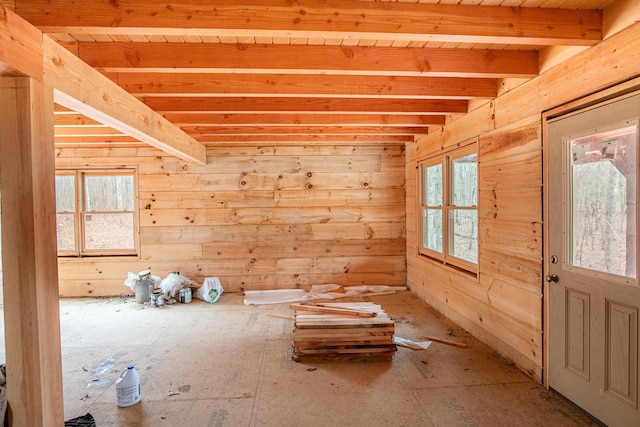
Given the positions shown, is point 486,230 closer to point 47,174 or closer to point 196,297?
point 47,174

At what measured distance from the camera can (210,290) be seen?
5.05 m

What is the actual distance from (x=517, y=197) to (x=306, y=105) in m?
2.07

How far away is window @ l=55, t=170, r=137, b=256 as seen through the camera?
17.3ft

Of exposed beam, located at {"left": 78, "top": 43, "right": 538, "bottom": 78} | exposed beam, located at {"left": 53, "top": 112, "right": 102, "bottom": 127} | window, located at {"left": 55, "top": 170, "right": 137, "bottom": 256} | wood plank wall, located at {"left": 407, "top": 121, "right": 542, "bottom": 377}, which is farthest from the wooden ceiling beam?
exposed beam, located at {"left": 78, "top": 43, "right": 538, "bottom": 78}

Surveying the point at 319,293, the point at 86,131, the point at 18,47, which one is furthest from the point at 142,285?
the point at 18,47

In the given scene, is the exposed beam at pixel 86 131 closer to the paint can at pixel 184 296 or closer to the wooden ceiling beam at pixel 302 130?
the wooden ceiling beam at pixel 302 130

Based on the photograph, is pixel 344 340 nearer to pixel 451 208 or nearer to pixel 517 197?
pixel 517 197

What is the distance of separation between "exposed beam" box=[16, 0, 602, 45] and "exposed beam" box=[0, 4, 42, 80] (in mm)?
133

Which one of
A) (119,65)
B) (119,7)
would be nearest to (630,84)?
(119,7)

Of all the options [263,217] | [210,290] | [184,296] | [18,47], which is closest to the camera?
[18,47]

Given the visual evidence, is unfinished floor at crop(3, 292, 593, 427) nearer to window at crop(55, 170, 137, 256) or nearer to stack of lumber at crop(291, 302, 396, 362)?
stack of lumber at crop(291, 302, 396, 362)

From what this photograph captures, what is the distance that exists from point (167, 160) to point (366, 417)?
4582mm

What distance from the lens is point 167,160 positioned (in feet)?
17.3

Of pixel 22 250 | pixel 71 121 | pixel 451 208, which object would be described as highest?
pixel 71 121
